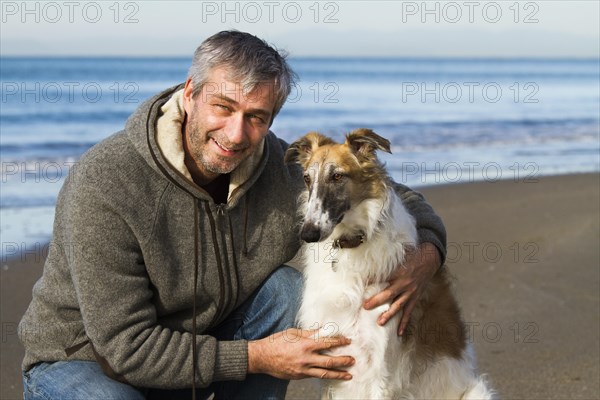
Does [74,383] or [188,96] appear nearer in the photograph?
[74,383]

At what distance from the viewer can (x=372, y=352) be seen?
378 cm

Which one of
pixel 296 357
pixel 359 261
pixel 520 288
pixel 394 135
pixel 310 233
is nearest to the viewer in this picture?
pixel 310 233

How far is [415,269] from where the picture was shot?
3.87 metres

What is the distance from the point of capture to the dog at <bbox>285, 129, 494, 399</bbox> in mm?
3775

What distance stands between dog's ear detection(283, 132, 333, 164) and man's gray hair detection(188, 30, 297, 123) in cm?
38

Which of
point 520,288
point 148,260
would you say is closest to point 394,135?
point 520,288

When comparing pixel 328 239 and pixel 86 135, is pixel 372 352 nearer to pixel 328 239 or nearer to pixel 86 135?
pixel 328 239

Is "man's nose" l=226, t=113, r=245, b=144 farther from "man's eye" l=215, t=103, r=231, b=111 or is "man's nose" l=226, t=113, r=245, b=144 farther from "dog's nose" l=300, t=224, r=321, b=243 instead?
"dog's nose" l=300, t=224, r=321, b=243

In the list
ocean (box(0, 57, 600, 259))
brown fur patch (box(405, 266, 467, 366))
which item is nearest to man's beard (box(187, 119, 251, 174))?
brown fur patch (box(405, 266, 467, 366))

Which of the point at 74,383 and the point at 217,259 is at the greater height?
the point at 217,259

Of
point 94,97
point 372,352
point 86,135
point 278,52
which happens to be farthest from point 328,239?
point 94,97

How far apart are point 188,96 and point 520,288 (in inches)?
161

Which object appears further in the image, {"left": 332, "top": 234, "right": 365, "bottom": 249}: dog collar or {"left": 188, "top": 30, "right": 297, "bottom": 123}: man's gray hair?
{"left": 332, "top": 234, "right": 365, "bottom": 249}: dog collar

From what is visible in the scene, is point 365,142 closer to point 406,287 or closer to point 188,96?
point 406,287
